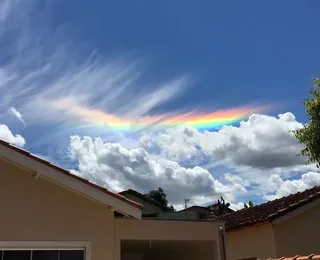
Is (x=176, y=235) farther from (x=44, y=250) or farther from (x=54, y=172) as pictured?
(x=54, y=172)

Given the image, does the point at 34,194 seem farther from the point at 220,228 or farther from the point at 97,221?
the point at 220,228

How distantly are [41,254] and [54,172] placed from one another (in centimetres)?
178

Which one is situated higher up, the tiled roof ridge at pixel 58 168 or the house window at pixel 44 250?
the tiled roof ridge at pixel 58 168

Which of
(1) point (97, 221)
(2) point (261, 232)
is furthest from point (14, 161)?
(2) point (261, 232)

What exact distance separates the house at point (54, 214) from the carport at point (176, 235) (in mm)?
37

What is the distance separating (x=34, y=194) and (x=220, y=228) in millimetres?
5118

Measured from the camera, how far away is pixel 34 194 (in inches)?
393

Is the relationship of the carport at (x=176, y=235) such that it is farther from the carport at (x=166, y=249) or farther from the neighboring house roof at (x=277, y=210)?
the neighboring house roof at (x=277, y=210)

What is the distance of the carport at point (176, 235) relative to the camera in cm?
1097

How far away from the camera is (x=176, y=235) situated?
11.6m

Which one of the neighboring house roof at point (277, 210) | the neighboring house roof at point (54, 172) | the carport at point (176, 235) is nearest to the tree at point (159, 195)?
the neighboring house roof at point (277, 210)

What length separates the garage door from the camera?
30.7 feet

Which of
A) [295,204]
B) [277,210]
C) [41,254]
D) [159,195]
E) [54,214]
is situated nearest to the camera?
[41,254]

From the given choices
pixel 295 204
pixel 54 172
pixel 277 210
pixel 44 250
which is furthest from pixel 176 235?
pixel 295 204
